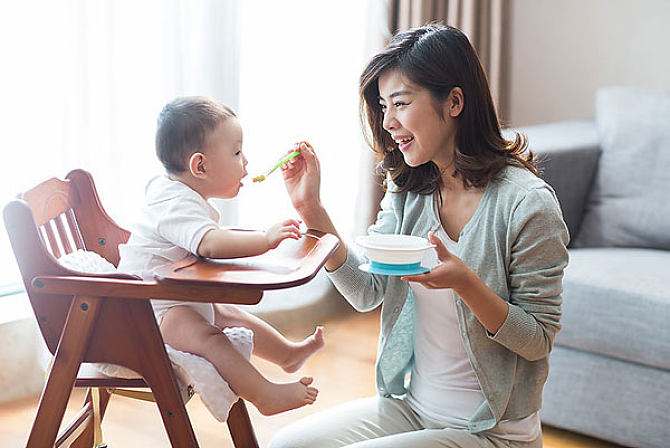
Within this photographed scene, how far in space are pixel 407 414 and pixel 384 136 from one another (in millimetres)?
516

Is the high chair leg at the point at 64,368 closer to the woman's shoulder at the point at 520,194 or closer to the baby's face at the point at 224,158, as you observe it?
the baby's face at the point at 224,158

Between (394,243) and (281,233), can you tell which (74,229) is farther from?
(394,243)

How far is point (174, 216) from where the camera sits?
1.79 m

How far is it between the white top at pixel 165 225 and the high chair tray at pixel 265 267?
0.08 meters

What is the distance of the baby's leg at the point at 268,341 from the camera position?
1.99 m

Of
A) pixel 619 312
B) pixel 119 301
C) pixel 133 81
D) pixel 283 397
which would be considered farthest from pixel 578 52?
pixel 119 301

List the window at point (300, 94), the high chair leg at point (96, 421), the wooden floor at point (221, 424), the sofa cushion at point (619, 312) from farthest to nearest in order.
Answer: the window at point (300, 94) → the wooden floor at point (221, 424) → the sofa cushion at point (619, 312) → the high chair leg at point (96, 421)

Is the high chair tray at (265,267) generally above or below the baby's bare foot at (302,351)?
above

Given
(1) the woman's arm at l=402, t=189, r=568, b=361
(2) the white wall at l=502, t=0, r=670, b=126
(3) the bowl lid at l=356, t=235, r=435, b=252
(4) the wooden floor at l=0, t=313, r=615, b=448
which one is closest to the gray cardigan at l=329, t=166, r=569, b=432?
(1) the woman's arm at l=402, t=189, r=568, b=361

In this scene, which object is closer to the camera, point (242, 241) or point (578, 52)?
point (242, 241)

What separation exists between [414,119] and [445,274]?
1.05 feet

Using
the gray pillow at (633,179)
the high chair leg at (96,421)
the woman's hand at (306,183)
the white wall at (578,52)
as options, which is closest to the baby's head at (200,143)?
the woman's hand at (306,183)

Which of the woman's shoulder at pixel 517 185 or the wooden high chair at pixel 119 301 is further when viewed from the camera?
the woman's shoulder at pixel 517 185

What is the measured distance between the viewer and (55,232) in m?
2.13
